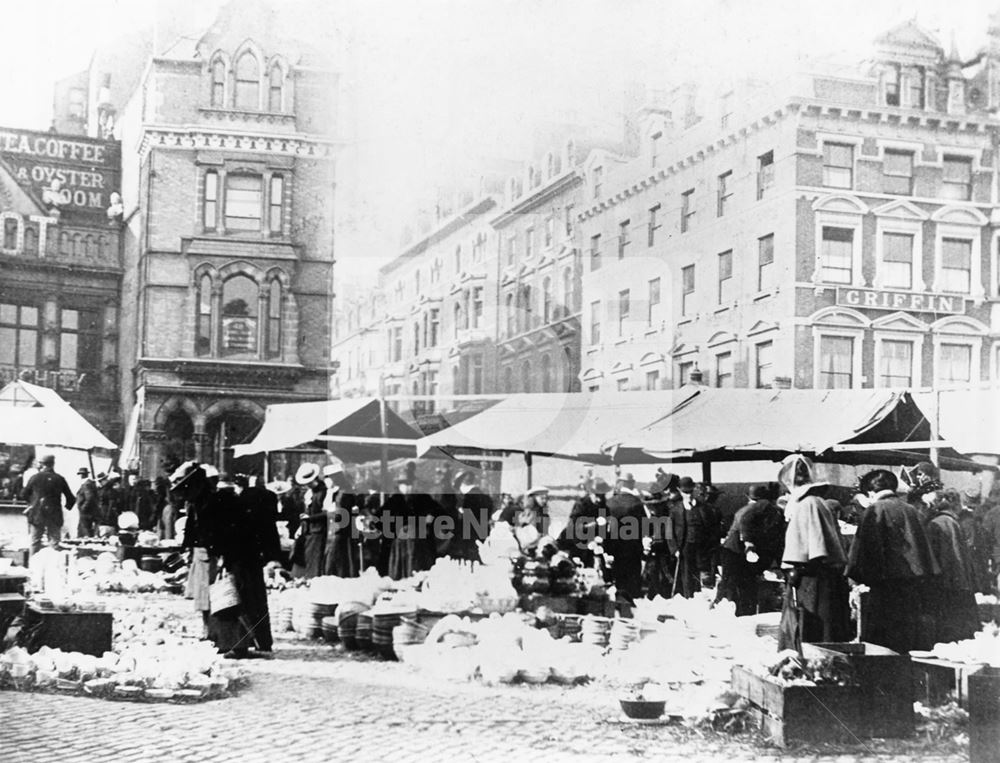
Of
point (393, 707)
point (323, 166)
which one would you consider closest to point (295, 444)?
point (323, 166)

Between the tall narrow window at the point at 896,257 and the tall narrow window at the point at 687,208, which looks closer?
the tall narrow window at the point at 896,257

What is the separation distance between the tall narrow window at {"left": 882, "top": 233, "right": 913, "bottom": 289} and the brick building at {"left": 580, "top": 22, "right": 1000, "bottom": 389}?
15mm

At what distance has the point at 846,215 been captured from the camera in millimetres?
11219

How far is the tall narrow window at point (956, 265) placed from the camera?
10.4m

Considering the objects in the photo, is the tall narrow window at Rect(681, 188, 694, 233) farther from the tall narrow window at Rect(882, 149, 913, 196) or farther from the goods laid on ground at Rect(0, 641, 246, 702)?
the goods laid on ground at Rect(0, 641, 246, 702)

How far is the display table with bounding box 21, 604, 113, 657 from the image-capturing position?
745 cm

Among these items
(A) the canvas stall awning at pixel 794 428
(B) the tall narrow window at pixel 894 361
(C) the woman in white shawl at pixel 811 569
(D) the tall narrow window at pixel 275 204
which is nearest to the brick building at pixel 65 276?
(D) the tall narrow window at pixel 275 204

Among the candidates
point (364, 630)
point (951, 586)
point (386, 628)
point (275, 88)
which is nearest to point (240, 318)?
point (275, 88)

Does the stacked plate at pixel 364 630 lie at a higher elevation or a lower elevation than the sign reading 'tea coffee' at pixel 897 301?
lower

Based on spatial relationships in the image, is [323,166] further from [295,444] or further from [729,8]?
[729,8]

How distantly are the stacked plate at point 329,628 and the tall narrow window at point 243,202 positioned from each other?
6.06 metres

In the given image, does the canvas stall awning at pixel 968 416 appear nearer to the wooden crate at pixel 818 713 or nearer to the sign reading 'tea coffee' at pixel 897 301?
the sign reading 'tea coffee' at pixel 897 301

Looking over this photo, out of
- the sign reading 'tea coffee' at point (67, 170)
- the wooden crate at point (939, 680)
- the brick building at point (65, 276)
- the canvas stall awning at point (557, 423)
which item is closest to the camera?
the wooden crate at point (939, 680)

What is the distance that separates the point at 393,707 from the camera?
6.92m
